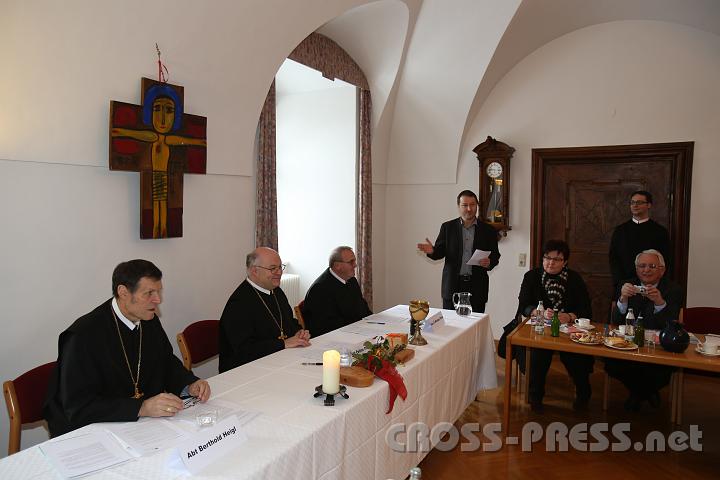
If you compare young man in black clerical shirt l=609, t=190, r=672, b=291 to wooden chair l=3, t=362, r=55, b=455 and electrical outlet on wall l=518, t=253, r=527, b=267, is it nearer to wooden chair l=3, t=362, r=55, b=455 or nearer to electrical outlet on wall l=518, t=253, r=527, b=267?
electrical outlet on wall l=518, t=253, r=527, b=267

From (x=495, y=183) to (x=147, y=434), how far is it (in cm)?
497

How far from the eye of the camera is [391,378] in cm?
254

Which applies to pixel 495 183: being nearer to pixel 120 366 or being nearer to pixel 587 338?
pixel 587 338

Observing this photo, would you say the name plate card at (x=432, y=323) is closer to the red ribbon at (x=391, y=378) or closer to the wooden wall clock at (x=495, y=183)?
the red ribbon at (x=391, y=378)

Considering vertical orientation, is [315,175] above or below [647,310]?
above

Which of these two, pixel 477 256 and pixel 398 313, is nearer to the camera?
pixel 398 313

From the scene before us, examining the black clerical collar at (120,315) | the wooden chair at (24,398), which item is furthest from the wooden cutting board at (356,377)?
the wooden chair at (24,398)

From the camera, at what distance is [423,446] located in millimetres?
2969

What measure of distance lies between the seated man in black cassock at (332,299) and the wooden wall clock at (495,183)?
2736 millimetres

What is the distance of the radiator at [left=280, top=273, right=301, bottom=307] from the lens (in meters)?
5.74

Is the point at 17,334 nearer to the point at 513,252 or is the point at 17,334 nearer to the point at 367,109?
the point at 367,109

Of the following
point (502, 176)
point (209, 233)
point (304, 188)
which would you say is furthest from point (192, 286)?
point (502, 176)

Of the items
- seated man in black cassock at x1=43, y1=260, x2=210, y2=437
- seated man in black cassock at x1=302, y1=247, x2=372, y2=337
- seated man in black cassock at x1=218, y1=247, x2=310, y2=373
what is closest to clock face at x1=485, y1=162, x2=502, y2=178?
seated man in black cassock at x1=302, y1=247, x2=372, y2=337

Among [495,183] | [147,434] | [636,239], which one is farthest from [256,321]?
[495,183]
